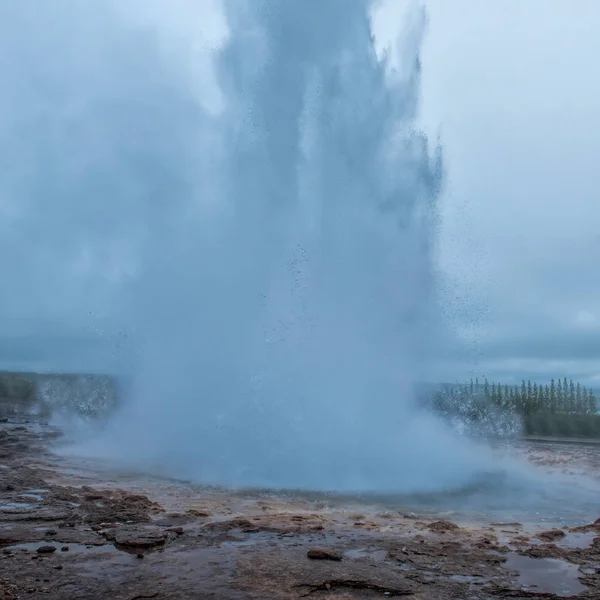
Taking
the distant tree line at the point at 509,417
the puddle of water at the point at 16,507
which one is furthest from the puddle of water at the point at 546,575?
the distant tree line at the point at 509,417

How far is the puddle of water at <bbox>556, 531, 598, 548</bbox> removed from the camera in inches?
362

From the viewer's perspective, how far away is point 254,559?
7770mm

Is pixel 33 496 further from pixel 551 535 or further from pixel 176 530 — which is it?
pixel 551 535

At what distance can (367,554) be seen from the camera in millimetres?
8188

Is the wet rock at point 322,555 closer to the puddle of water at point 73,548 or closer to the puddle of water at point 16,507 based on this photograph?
the puddle of water at point 73,548

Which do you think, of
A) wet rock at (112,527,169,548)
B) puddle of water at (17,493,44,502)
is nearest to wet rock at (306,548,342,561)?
wet rock at (112,527,169,548)

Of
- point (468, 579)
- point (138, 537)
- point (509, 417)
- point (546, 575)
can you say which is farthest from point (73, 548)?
point (509, 417)

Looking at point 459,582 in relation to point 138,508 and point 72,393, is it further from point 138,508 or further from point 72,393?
point 72,393

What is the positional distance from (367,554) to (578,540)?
150 inches

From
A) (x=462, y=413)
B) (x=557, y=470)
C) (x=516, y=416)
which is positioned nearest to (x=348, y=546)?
(x=557, y=470)

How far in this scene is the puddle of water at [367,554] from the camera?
8062 mm

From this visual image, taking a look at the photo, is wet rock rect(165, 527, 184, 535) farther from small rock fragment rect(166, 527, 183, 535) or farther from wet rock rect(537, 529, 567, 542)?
wet rock rect(537, 529, 567, 542)

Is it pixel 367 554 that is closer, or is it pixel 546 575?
pixel 546 575

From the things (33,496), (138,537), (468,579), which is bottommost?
(468,579)
